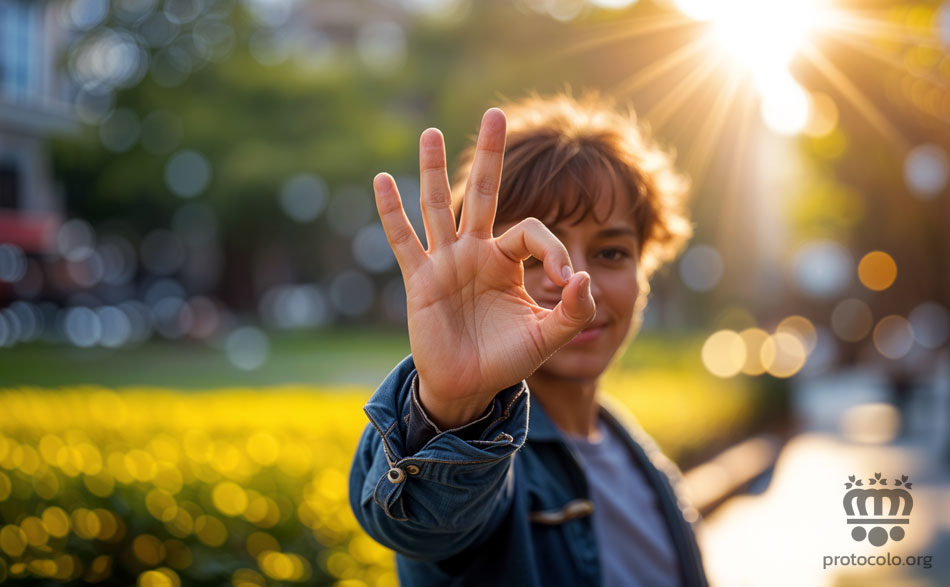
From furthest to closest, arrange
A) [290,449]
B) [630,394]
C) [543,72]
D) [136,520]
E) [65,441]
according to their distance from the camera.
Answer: [543,72] → [630,394] → [65,441] → [290,449] → [136,520]

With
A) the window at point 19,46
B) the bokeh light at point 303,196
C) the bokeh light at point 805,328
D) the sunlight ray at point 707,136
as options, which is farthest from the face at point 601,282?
the bokeh light at point 303,196

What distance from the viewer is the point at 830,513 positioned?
6.15m

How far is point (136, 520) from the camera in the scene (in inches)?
112

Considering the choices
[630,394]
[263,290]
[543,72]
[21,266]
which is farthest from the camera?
[263,290]

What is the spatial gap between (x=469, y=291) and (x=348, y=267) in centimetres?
3302

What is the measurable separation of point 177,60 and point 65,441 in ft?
73.0

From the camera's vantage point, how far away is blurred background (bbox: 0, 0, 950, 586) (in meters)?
3.24

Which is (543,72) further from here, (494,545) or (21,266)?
(494,545)

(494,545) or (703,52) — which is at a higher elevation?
(703,52)

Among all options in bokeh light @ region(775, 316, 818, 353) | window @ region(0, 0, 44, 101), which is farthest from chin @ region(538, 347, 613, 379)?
bokeh light @ region(775, 316, 818, 353)

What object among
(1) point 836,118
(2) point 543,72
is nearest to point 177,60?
(2) point 543,72

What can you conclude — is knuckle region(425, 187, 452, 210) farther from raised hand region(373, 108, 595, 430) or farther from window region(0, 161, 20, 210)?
window region(0, 161, 20, 210)

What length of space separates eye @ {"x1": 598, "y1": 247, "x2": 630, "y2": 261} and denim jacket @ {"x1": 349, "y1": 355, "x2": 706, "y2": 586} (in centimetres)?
39

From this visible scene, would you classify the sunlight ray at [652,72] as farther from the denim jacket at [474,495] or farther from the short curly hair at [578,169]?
the denim jacket at [474,495]
